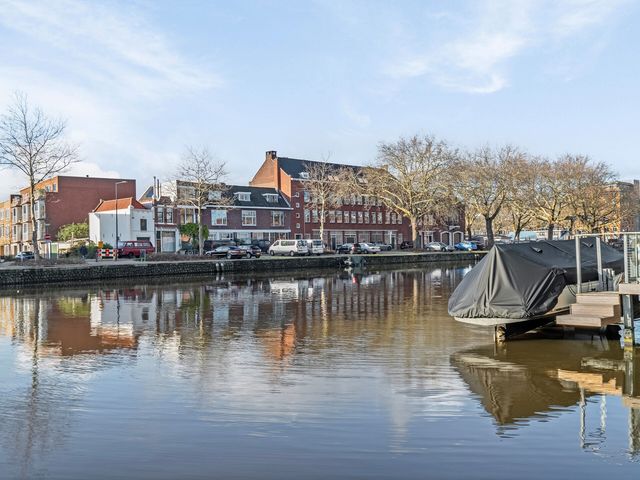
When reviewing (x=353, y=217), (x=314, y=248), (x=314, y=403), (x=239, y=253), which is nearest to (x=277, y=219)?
(x=353, y=217)

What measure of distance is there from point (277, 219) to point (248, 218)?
4.36 metres

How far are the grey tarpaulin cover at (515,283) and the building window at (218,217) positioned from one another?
6217cm

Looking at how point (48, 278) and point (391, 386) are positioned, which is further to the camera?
point (48, 278)

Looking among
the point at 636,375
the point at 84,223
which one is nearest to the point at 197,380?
the point at 636,375

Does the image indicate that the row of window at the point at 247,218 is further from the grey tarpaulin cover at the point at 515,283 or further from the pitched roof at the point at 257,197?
the grey tarpaulin cover at the point at 515,283

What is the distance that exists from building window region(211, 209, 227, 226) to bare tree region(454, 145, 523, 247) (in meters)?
28.5

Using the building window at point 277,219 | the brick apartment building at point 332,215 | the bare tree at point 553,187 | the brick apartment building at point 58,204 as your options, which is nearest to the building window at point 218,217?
the building window at point 277,219

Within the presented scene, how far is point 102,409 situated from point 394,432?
13.6ft

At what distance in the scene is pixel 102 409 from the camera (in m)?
8.66

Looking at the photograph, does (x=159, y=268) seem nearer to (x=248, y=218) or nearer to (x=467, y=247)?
(x=248, y=218)

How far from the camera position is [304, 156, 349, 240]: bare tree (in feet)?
230

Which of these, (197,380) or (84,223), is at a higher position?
(84,223)

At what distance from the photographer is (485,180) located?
6369 centimetres

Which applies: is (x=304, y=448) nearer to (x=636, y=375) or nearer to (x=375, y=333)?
(x=636, y=375)
